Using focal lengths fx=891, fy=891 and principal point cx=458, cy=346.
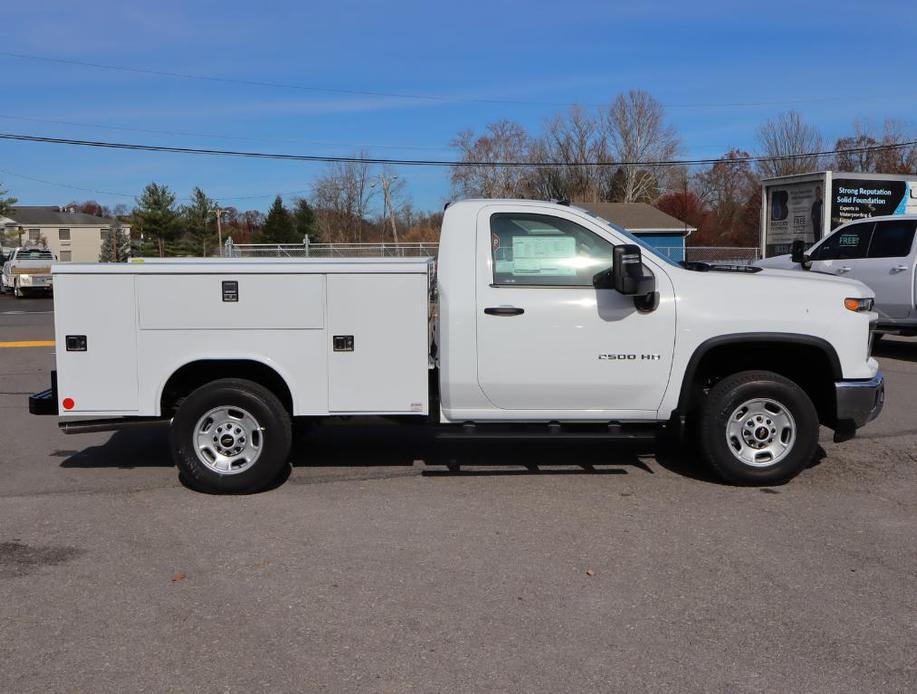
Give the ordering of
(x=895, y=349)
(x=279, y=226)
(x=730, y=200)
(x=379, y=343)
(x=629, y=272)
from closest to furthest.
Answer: (x=629, y=272) < (x=379, y=343) < (x=895, y=349) < (x=730, y=200) < (x=279, y=226)

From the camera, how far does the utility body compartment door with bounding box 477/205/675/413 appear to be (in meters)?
6.38

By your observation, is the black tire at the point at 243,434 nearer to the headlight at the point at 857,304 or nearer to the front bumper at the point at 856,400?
the front bumper at the point at 856,400

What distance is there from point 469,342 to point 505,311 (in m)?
0.34

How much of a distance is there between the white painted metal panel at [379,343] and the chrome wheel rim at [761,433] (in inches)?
90.9

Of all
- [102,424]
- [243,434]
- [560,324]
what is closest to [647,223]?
[560,324]

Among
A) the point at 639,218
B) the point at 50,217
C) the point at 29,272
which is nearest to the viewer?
the point at 29,272

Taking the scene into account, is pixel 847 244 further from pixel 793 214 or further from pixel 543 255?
pixel 543 255

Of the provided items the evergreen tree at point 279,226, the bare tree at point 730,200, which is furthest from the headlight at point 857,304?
the evergreen tree at point 279,226

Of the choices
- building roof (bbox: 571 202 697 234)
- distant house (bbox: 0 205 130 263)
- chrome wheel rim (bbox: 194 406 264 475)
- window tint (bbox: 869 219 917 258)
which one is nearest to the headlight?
chrome wheel rim (bbox: 194 406 264 475)

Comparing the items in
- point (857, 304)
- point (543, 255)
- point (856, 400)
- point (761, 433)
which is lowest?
point (761, 433)

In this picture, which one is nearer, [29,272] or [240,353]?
[240,353]

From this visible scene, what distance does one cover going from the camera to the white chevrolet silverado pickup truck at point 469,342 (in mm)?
6312

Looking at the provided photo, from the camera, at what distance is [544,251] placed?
21.3 ft

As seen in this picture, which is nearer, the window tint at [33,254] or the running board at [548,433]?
the running board at [548,433]
